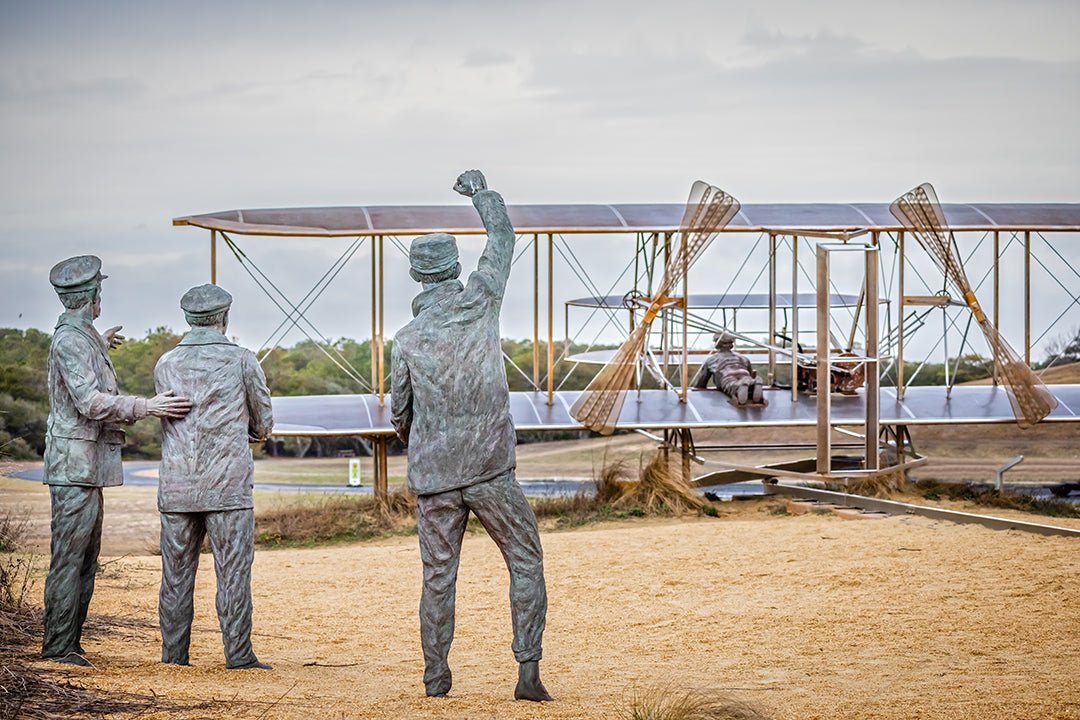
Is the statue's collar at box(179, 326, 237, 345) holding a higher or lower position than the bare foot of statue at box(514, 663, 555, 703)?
higher

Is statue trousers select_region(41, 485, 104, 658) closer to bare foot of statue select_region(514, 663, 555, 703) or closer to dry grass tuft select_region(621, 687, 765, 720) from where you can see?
bare foot of statue select_region(514, 663, 555, 703)

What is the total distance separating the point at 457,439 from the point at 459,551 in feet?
1.62

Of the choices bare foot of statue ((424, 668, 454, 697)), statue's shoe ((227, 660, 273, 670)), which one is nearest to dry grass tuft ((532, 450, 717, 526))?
statue's shoe ((227, 660, 273, 670))

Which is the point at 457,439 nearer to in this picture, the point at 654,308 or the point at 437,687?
the point at 437,687

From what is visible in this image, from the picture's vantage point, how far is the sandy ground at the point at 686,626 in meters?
6.10

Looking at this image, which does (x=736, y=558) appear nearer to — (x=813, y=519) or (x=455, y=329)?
(x=813, y=519)

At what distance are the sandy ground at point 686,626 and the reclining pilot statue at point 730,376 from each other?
9.92 ft

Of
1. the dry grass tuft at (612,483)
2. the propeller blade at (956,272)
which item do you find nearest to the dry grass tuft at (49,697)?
the dry grass tuft at (612,483)

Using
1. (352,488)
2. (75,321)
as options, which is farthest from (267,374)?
(75,321)

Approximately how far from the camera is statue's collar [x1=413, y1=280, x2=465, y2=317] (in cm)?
606

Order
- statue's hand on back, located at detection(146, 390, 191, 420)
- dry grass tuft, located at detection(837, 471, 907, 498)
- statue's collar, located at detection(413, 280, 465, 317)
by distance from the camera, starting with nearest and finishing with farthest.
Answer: statue's collar, located at detection(413, 280, 465, 317) < statue's hand on back, located at detection(146, 390, 191, 420) < dry grass tuft, located at detection(837, 471, 907, 498)

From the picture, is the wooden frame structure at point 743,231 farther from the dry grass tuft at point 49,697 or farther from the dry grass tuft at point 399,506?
the dry grass tuft at point 49,697

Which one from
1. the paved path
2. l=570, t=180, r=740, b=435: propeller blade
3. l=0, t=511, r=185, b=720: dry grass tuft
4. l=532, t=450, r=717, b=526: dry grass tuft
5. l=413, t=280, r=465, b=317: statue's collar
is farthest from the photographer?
the paved path

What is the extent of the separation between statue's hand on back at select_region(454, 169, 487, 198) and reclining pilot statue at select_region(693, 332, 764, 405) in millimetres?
10162
